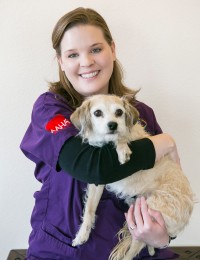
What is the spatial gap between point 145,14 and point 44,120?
1087mm

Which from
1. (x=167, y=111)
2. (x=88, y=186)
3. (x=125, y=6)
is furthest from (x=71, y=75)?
(x=167, y=111)

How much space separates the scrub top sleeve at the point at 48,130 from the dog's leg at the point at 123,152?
0.21 m

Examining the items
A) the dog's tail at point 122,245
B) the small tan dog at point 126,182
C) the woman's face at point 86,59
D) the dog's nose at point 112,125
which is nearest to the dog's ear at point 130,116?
the small tan dog at point 126,182

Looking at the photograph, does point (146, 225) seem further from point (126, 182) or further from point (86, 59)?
point (86, 59)

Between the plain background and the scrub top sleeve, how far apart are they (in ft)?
1.94

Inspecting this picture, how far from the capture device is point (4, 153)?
2.17m

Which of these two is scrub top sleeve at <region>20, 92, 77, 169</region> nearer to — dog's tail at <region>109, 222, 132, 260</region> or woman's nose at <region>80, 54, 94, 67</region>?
woman's nose at <region>80, 54, 94, 67</region>

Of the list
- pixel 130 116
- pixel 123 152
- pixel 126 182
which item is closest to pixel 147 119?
pixel 130 116

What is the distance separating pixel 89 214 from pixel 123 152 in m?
0.38

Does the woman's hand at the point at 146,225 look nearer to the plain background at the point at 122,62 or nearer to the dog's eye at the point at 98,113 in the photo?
the dog's eye at the point at 98,113

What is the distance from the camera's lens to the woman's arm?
4.32 feet

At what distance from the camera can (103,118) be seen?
146 cm

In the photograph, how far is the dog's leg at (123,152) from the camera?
1327 millimetres

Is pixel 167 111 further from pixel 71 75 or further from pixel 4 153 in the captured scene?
pixel 4 153
